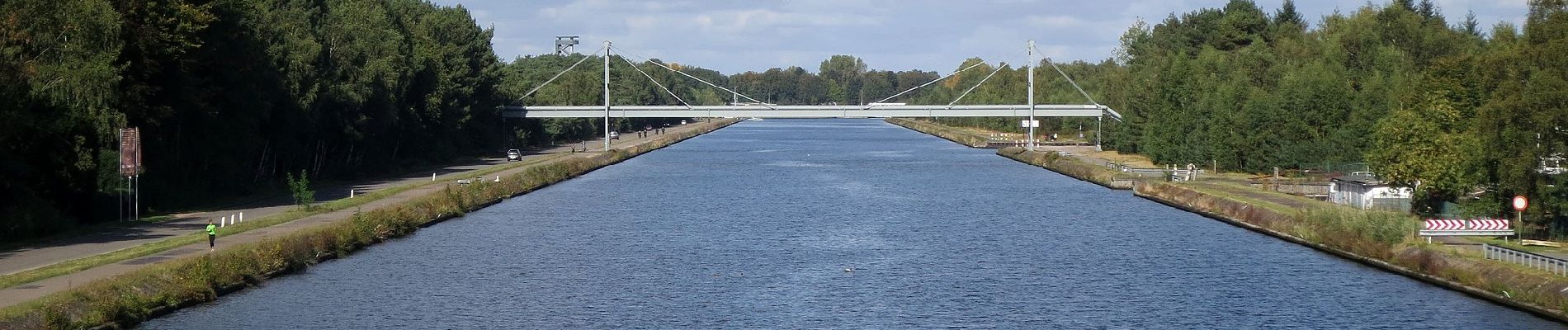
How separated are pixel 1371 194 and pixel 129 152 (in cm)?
4515

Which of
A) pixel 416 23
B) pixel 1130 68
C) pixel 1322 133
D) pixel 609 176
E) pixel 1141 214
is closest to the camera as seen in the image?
pixel 1141 214

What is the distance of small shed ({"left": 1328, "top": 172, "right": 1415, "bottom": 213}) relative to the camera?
2341 inches

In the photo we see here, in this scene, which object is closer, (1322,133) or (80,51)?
(80,51)

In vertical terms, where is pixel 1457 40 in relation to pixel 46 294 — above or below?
above

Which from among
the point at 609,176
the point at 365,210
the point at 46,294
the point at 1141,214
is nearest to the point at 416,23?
the point at 609,176

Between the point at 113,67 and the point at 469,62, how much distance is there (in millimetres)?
72035

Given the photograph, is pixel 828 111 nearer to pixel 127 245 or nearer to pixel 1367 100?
pixel 1367 100

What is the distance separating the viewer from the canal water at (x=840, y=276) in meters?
36.2

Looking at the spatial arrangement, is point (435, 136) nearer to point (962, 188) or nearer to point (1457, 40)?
point (962, 188)

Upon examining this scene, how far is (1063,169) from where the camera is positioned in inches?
4178

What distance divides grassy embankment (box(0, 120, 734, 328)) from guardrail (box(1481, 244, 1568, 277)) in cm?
3151

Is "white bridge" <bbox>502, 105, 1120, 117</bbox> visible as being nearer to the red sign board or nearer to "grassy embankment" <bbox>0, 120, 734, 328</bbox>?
"grassy embankment" <bbox>0, 120, 734, 328</bbox>

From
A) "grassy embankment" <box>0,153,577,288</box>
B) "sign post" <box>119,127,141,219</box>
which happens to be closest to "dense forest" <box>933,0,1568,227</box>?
"grassy embankment" <box>0,153,577,288</box>

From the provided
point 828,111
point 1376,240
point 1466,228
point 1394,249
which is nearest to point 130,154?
point 1376,240
